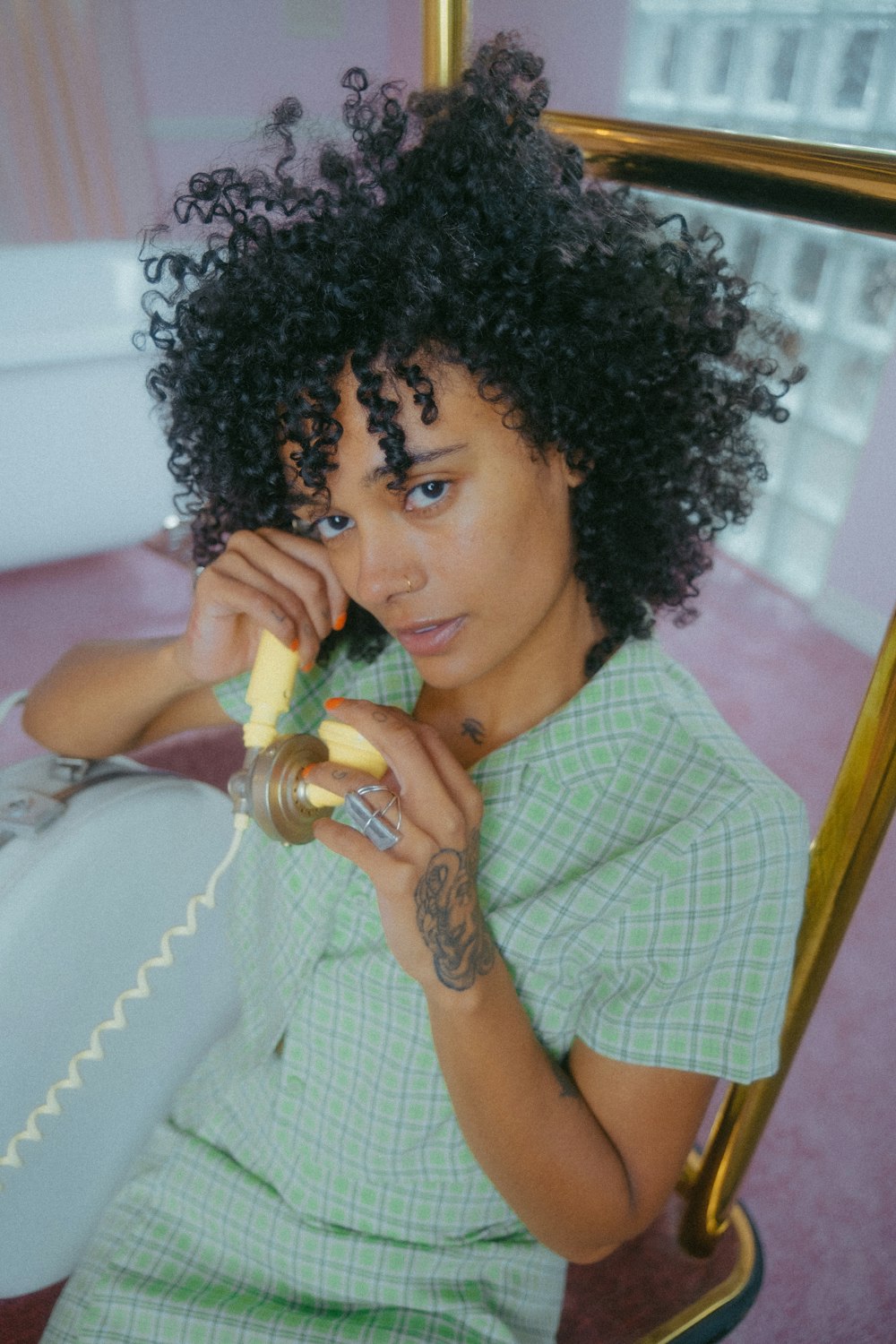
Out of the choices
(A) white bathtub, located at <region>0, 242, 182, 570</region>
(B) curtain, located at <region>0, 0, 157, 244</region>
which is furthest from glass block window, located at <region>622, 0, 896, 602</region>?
(B) curtain, located at <region>0, 0, 157, 244</region>

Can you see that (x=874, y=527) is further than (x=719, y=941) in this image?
Yes

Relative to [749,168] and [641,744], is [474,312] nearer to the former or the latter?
[749,168]

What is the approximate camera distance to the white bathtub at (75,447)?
279 cm

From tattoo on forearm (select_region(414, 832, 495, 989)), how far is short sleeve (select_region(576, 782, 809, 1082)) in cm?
15

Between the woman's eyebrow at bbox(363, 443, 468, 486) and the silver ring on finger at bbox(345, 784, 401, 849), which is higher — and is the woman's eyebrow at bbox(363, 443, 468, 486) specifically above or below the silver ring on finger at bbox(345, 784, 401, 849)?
above

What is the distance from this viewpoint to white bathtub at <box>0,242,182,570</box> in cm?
279

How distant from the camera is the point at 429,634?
3.11 feet

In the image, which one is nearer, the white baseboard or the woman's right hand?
the woman's right hand

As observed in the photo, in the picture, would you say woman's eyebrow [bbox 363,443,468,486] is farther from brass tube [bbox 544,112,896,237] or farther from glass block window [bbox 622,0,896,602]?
glass block window [bbox 622,0,896,602]

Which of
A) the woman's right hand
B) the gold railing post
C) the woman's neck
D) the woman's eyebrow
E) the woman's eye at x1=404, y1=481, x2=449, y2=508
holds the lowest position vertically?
the woman's neck

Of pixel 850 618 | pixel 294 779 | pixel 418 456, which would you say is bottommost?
pixel 850 618

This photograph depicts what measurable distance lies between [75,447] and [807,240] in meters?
2.20

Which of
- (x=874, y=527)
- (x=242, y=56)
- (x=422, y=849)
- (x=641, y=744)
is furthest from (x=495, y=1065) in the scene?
(x=242, y=56)

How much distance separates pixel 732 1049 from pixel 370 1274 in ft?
1.42
